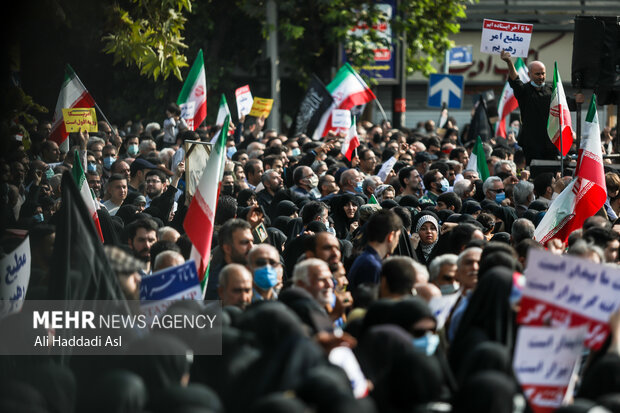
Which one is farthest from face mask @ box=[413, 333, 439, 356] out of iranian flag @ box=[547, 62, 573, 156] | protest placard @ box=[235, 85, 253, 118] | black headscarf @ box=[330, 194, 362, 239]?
protest placard @ box=[235, 85, 253, 118]

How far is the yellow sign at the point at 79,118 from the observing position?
44.6 feet

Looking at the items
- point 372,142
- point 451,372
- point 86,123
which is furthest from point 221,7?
point 451,372

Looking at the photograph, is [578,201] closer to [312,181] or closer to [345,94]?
[312,181]

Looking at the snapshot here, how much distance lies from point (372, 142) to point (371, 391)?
1542cm

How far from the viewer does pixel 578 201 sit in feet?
32.1

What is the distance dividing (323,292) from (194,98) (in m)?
9.78

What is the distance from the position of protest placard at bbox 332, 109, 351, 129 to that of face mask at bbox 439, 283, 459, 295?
394 inches

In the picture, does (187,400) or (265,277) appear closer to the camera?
(187,400)

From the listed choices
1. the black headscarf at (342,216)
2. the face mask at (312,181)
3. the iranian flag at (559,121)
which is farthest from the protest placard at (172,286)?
the iranian flag at (559,121)

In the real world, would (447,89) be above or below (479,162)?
above

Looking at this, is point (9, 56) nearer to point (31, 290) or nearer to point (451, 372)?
point (31, 290)

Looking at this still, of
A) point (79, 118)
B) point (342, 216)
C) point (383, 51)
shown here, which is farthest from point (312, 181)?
point (383, 51)

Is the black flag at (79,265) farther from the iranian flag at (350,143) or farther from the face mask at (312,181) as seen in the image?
the iranian flag at (350,143)

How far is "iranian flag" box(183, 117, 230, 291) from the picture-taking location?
765 centimetres
